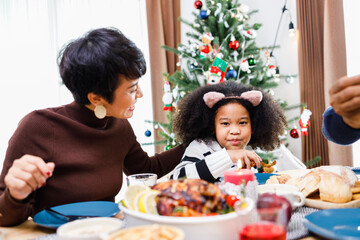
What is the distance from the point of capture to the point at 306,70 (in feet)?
12.4

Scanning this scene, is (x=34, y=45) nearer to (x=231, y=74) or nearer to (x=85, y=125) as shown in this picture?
(x=231, y=74)

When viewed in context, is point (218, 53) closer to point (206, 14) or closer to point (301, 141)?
point (206, 14)

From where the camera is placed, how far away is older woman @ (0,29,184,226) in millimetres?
1204

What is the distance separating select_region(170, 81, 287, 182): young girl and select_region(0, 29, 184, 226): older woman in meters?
0.37

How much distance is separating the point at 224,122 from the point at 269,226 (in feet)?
3.38

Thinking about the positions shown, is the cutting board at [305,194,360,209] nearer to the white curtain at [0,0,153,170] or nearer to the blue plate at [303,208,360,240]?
the blue plate at [303,208,360,240]

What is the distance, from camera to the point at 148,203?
73 centimetres

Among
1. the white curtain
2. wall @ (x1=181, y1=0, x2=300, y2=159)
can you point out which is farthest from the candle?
wall @ (x1=181, y1=0, x2=300, y2=159)

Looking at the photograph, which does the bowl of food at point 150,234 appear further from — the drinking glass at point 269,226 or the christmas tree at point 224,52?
the christmas tree at point 224,52

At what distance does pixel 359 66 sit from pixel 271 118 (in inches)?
91.1

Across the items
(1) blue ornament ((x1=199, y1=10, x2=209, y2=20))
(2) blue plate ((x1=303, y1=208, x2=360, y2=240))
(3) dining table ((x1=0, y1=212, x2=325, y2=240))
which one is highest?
(1) blue ornament ((x1=199, y1=10, x2=209, y2=20))

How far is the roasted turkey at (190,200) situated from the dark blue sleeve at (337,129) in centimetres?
72

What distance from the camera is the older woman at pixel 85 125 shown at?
47.4 inches

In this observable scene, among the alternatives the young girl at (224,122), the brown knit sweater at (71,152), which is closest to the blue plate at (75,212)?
the brown knit sweater at (71,152)
